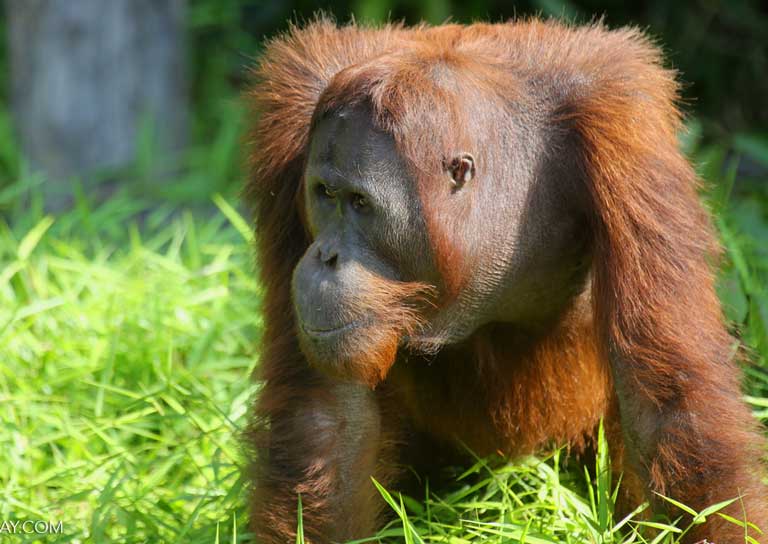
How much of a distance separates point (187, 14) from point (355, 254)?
5778 millimetres

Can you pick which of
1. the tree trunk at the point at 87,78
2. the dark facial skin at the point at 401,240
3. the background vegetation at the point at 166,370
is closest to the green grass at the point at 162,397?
the background vegetation at the point at 166,370

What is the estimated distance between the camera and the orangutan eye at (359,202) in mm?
3086

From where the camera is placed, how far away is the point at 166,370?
4555mm

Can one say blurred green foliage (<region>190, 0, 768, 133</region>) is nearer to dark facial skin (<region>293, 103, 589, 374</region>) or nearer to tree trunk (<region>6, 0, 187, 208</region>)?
tree trunk (<region>6, 0, 187, 208</region>)

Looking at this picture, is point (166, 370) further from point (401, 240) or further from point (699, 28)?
point (699, 28)

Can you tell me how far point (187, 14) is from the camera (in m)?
8.38

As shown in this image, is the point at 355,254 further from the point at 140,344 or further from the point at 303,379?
the point at 140,344

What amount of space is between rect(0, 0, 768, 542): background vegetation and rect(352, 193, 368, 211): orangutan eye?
851 millimetres

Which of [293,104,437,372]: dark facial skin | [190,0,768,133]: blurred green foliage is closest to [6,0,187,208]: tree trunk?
[190,0,768,133]: blurred green foliage

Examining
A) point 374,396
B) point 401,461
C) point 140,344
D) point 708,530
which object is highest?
point 708,530

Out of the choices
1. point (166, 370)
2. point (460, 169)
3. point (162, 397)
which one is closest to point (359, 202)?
point (460, 169)

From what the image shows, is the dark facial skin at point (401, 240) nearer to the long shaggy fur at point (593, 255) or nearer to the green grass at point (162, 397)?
the long shaggy fur at point (593, 255)

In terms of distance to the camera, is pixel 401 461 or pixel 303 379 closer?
pixel 303 379

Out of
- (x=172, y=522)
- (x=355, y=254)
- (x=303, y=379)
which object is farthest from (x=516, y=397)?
(x=172, y=522)
